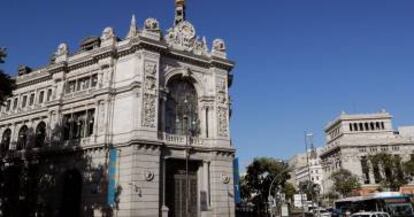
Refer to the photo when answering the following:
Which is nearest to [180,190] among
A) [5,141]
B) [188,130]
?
[188,130]

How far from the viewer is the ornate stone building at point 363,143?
272 ft

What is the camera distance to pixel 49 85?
1618 inches

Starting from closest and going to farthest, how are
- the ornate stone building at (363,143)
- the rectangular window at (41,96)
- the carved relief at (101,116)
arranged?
1. the carved relief at (101,116)
2. the rectangular window at (41,96)
3. the ornate stone building at (363,143)

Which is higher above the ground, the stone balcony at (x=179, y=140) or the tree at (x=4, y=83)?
the tree at (x=4, y=83)

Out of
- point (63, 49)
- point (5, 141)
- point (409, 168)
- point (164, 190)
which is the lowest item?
point (164, 190)

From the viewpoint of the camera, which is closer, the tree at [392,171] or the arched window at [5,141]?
the arched window at [5,141]

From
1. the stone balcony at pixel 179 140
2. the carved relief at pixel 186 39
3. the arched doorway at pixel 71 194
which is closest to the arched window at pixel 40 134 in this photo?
the arched doorway at pixel 71 194

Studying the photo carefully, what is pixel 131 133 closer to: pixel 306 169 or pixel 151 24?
pixel 151 24

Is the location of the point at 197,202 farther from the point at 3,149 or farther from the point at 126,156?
the point at 3,149

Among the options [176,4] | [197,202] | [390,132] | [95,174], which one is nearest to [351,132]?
[390,132]

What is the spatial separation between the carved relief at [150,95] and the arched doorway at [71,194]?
8924mm

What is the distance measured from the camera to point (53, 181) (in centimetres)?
3628

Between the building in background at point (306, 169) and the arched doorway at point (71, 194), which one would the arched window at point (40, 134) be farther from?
the building in background at point (306, 169)

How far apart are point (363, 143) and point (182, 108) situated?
61472 mm
